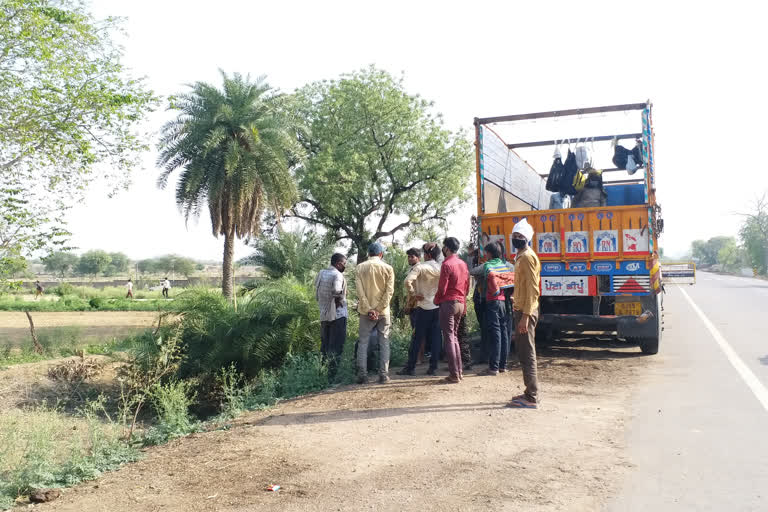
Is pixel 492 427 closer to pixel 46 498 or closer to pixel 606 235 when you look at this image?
pixel 46 498

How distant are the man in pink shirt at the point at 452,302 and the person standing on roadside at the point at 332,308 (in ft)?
4.32

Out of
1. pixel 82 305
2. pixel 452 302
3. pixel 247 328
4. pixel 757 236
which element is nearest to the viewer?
pixel 452 302

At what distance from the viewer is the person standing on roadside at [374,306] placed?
25.5ft

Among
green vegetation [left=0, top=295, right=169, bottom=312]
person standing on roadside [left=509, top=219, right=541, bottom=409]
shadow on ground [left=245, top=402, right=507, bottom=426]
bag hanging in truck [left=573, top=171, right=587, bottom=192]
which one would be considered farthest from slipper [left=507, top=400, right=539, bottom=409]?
green vegetation [left=0, top=295, right=169, bottom=312]

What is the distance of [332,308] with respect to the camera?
814 cm

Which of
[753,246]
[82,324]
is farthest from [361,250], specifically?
[753,246]

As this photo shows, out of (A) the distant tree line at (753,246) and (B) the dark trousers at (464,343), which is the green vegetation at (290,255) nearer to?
(B) the dark trousers at (464,343)

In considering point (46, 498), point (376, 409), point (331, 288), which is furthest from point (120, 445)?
point (331, 288)

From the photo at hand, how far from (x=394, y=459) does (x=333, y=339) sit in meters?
3.74

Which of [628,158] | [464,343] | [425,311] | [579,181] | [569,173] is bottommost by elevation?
[464,343]

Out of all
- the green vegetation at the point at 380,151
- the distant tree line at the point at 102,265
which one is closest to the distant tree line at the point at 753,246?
the green vegetation at the point at 380,151

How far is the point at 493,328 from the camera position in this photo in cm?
791

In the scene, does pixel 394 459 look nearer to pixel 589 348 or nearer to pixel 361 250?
pixel 589 348

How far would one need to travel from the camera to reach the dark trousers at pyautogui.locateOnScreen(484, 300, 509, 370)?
7.87 m
